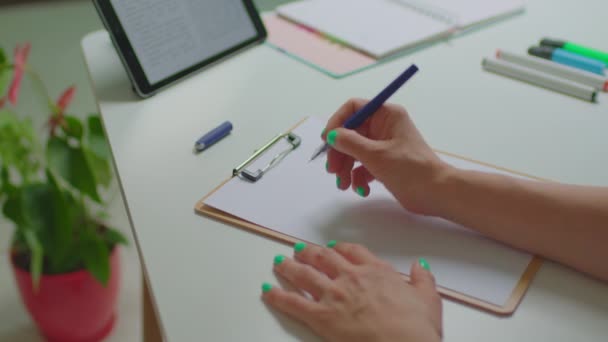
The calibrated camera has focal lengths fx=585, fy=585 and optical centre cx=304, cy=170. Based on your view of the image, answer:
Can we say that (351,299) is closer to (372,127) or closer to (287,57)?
(372,127)

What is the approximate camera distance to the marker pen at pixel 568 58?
3.13ft

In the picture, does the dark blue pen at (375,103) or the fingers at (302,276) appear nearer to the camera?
the fingers at (302,276)

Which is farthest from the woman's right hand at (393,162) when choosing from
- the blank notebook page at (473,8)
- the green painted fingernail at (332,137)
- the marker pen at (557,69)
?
the blank notebook page at (473,8)

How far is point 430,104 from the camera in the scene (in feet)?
2.88

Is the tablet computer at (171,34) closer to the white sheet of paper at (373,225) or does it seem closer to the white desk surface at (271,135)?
the white desk surface at (271,135)

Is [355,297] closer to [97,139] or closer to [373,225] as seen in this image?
[373,225]

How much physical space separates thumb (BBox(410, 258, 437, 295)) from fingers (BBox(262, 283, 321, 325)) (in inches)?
3.9

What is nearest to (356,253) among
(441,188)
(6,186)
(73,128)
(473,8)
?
(441,188)

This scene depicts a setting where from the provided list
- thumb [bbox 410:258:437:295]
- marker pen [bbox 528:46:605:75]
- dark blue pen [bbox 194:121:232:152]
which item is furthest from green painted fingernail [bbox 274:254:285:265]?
marker pen [bbox 528:46:605:75]

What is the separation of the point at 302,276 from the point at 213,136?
11.1 inches

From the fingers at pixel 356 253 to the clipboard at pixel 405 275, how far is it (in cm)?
4

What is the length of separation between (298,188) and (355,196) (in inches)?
2.7

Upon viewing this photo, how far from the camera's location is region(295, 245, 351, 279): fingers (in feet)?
1.87

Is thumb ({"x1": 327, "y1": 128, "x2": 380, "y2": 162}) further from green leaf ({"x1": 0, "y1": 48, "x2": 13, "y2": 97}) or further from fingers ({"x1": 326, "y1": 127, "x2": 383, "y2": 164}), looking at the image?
green leaf ({"x1": 0, "y1": 48, "x2": 13, "y2": 97})
